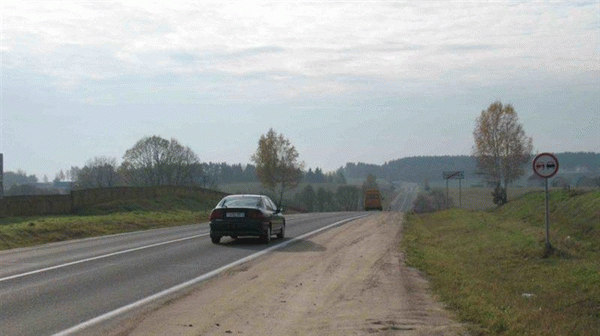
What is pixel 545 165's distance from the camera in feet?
66.2

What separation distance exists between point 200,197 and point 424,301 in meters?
59.1

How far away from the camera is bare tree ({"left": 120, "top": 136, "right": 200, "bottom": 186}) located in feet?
311

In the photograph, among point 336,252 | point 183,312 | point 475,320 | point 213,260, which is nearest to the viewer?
point 475,320

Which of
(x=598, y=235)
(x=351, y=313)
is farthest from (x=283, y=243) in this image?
(x=351, y=313)

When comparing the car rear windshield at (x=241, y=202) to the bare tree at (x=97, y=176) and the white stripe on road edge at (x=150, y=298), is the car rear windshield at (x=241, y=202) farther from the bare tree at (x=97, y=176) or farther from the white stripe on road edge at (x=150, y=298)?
the bare tree at (x=97, y=176)

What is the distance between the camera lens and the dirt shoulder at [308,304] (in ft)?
29.8

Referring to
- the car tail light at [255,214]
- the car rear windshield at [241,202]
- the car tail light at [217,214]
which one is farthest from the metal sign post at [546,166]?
the car tail light at [217,214]

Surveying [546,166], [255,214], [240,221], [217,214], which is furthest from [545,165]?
[217,214]

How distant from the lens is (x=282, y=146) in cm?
10094

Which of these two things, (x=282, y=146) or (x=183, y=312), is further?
(x=282, y=146)

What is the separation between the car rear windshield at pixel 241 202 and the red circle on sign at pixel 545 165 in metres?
8.12

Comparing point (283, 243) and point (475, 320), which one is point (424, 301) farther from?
point (283, 243)

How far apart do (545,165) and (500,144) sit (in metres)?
51.6

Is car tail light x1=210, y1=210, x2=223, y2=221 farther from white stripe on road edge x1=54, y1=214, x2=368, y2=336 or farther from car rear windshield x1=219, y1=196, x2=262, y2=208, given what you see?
white stripe on road edge x1=54, y1=214, x2=368, y2=336
